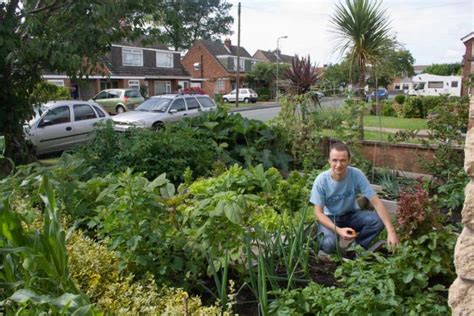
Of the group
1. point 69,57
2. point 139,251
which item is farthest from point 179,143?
point 139,251

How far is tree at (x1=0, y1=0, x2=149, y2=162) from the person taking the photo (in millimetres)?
7031

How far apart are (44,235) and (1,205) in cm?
28

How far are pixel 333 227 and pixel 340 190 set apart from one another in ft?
1.60

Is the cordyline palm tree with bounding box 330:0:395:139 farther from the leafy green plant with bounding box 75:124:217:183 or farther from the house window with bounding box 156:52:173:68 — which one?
the house window with bounding box 156:52:173:68

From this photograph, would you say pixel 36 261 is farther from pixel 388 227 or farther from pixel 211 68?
pixel 211 68

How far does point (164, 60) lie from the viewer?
41.3 meters

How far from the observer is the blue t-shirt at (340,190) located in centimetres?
395

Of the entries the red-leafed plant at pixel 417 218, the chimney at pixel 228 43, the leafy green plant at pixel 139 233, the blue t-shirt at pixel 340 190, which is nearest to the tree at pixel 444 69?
the chimney at pixel 228 43

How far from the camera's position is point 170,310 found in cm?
228

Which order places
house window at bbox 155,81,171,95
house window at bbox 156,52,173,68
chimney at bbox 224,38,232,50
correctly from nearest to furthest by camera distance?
house window at bbox 155,81,171,95
house window at bbox 156,52,173,68
chimney at bbox 224,38,232,50

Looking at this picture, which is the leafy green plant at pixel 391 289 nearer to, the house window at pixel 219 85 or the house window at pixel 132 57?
the house window at pixel 132 57

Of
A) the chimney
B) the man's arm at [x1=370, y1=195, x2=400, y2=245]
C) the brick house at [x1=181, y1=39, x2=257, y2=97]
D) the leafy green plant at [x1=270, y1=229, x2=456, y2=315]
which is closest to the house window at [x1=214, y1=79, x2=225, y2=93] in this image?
the brick house at [x1=181, y1=39, x2=257, y2=97]

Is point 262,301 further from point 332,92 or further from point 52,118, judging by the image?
point 52,118

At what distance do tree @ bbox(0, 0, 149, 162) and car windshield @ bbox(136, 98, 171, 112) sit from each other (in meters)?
5.53
